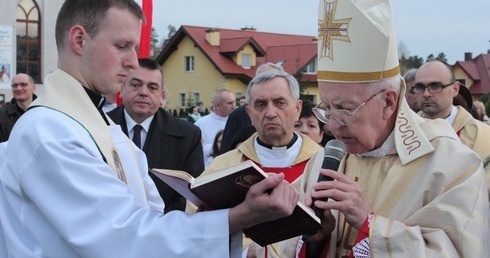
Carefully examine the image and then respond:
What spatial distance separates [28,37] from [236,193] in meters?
32.0

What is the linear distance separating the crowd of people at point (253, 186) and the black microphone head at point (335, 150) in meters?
0.03

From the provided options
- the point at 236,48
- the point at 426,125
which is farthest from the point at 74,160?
the point at 236,48

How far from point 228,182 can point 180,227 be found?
0.28m

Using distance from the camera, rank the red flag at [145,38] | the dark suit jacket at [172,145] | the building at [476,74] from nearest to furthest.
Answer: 1. the dark suit jacket at [172,145]
2. the red flag at [145,38]
3. the building at [476,74]

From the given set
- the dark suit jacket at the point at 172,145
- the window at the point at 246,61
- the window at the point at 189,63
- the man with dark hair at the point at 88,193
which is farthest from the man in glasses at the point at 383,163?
the window at the point at 189,63

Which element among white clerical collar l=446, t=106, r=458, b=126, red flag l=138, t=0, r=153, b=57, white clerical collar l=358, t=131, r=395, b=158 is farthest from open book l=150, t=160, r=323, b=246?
red flag l=138, t=0, r=153, b=57

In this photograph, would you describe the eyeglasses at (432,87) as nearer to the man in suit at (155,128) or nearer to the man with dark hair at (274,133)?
the man with dark hair at (274,133)

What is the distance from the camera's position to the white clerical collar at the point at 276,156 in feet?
18.2

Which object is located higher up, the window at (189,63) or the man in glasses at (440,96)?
the window at (189,63)

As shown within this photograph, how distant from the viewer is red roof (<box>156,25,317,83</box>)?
149ft

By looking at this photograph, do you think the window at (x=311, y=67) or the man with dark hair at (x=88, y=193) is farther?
the window at (x=311, y=67)

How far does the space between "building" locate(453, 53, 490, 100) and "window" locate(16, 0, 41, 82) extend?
105 ft

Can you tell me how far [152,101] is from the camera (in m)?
5.89

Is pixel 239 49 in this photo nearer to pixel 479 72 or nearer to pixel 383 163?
pixel 479 72
